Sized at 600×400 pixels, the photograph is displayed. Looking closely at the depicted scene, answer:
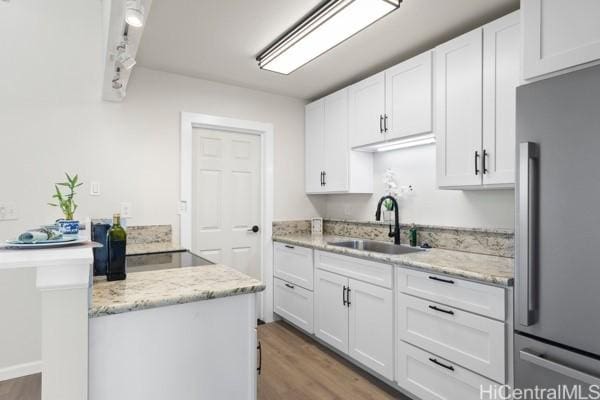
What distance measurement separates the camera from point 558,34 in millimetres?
1420

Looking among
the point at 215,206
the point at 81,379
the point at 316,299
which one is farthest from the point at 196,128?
the point at 81,379

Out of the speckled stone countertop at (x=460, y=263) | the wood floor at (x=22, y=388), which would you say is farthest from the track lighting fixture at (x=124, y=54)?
the wood floor at (x=22, y=388)

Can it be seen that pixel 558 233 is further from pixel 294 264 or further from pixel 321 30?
pixel 294 264

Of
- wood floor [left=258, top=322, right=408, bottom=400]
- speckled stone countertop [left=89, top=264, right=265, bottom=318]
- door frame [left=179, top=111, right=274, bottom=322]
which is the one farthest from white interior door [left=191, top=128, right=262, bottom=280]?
speckled stone countertop [left=89, top=264, right=265, bottom=318]

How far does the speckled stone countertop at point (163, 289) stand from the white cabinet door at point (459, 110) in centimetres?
153

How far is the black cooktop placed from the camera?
175 centimetres

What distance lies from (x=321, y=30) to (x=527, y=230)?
1632 millimetres

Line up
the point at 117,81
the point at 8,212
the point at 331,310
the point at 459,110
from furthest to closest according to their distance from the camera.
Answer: the point at 331,310
the point at 8,212
the point at 117,81
the point at 459,110

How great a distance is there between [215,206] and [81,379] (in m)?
2.34

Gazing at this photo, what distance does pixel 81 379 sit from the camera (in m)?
1.06

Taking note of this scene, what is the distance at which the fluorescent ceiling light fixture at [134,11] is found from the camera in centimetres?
135

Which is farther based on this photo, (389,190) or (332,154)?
(332,154)

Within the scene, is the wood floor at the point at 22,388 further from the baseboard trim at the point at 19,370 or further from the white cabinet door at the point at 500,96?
the white cabinet door at the point at 500,96

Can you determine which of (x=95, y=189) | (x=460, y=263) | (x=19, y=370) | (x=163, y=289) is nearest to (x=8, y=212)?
(x=95, y=189)
